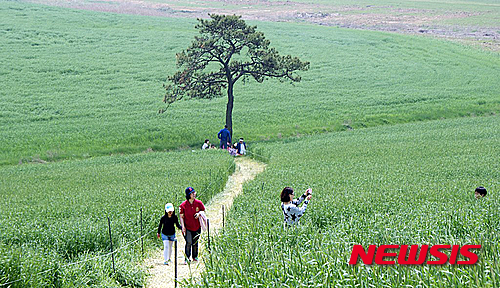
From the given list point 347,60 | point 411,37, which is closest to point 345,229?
point 347,60

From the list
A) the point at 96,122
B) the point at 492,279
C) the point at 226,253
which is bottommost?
the point at 96,122

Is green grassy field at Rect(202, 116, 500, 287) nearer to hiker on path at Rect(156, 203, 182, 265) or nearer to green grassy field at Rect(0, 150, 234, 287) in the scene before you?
hiker on path at Rect(156, 203, 182, 265)

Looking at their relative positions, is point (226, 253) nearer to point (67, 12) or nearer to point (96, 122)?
point (96, 122)

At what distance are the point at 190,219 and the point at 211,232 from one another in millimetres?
2102

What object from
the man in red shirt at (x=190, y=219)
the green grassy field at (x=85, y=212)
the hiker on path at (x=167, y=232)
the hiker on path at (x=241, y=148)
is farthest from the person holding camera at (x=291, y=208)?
the hiker on path at (x=241, y=148)

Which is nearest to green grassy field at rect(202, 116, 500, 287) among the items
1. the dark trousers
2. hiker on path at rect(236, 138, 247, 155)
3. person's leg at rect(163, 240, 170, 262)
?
the dark trousers

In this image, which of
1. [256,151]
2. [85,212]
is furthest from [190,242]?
[256,151]

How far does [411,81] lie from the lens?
53.5 meters

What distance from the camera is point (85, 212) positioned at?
1330cm

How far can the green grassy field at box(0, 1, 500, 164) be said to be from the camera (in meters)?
33.3

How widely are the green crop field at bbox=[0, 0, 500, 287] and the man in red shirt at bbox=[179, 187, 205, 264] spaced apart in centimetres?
97

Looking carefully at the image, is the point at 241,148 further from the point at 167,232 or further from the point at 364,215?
the point at 364,215

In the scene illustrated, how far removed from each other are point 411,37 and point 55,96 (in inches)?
2343

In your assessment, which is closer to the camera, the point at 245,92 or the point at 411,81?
the point at 245,92
